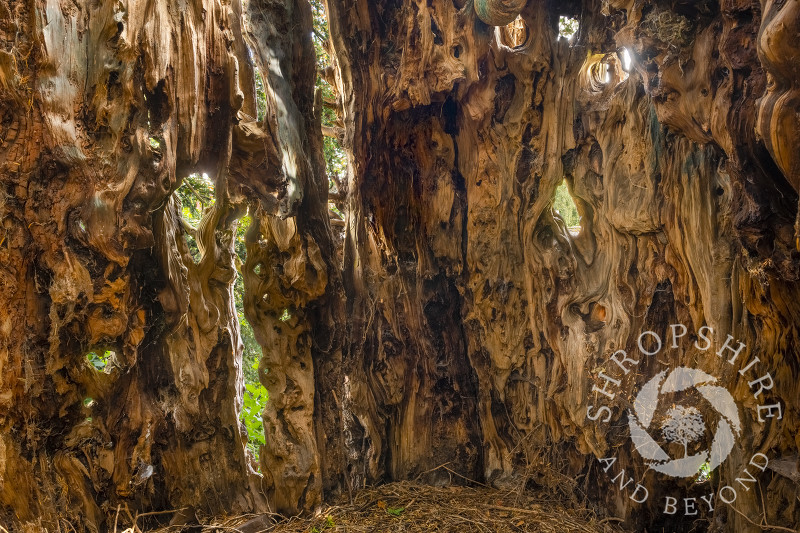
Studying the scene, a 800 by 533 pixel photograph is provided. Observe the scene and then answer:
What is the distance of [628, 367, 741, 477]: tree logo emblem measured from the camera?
2.58 metres

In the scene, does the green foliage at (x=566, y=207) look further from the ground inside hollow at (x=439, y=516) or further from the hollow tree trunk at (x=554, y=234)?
the ground inside hollow at (x=439, y=516)

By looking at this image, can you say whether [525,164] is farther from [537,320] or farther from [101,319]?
[101,319]

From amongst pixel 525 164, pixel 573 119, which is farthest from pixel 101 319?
pixel 573 119

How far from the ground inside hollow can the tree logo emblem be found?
0.45 metres

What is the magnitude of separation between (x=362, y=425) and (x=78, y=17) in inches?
103

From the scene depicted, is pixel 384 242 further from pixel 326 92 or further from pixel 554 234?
pixel 326 92

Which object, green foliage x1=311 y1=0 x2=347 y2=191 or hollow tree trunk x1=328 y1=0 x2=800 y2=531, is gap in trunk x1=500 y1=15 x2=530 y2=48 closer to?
hollow tree trunk x1=328 y1=0 x2=800 y2=531

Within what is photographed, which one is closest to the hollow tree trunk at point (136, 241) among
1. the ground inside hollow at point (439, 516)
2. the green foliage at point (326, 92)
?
the ground inside hollow at point (439, 516)

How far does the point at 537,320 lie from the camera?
11.0ft

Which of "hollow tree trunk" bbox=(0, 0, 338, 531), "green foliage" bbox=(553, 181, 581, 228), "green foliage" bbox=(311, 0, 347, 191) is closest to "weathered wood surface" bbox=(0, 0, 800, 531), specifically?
"hollow tree trunk" bbox=(0, 0, 338, 531)

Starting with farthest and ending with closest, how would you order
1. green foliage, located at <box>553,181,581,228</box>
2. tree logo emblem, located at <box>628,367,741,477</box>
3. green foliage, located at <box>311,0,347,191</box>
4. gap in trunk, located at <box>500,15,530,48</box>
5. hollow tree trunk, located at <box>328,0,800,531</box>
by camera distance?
green foliage, located at <box>553,181,581,228</box>, green foliage, located at <box>311,0,347,191</box>, gap in trunk, located at <box>500,15,530,48</box>, tree logo emblem, located at <box>628,367,741,477</box>, hollow tree trunk, located at <box>328,0,800,531</box>

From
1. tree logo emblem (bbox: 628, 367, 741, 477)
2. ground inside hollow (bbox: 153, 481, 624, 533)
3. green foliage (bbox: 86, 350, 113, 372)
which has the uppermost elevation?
green foliage (bbox: 86, 350, 113, 372)

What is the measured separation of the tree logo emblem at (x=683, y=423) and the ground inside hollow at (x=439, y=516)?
17.9 inches

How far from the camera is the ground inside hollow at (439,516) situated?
2986 mm
